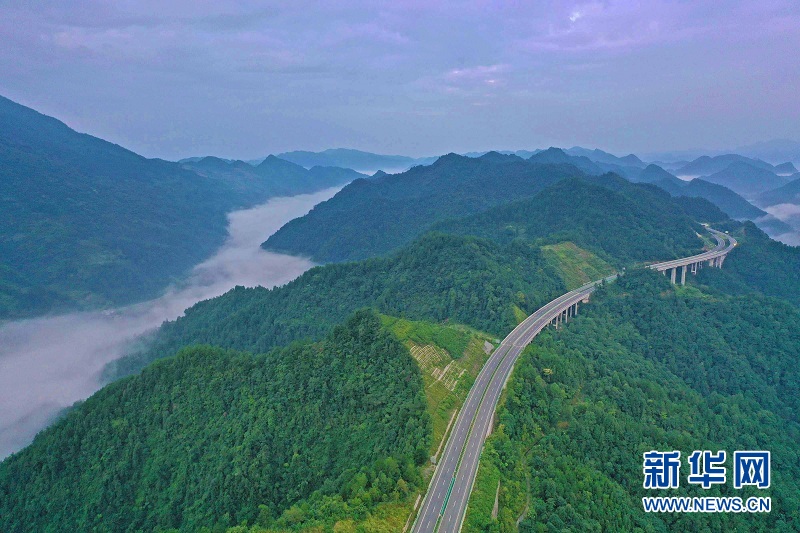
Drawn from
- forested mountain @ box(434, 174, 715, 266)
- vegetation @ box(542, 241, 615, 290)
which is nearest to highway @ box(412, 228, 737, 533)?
vegetation @ box(542, 241, 615, 290)

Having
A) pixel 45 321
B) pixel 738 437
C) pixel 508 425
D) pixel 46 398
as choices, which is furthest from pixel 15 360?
pixel 738 437

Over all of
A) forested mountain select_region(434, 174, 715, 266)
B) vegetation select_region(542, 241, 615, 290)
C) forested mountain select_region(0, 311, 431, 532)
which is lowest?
forested mountain select_region(0, 311, 431, 532)

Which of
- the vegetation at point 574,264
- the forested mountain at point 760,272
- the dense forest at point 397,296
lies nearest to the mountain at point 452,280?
the dense forest at point 397,296

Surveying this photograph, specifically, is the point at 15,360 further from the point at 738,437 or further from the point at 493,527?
the point at 738,437

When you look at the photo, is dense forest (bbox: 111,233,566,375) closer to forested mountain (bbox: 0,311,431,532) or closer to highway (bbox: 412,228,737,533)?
highway (bbox: 412,228,737,533)

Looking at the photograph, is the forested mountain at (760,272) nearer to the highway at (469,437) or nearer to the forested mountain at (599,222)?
the forested mountain at (599,222)

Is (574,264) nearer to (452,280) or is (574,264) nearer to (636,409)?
(452,280)

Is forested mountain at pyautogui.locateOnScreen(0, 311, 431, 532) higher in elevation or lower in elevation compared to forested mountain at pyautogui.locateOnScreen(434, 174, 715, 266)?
lower
